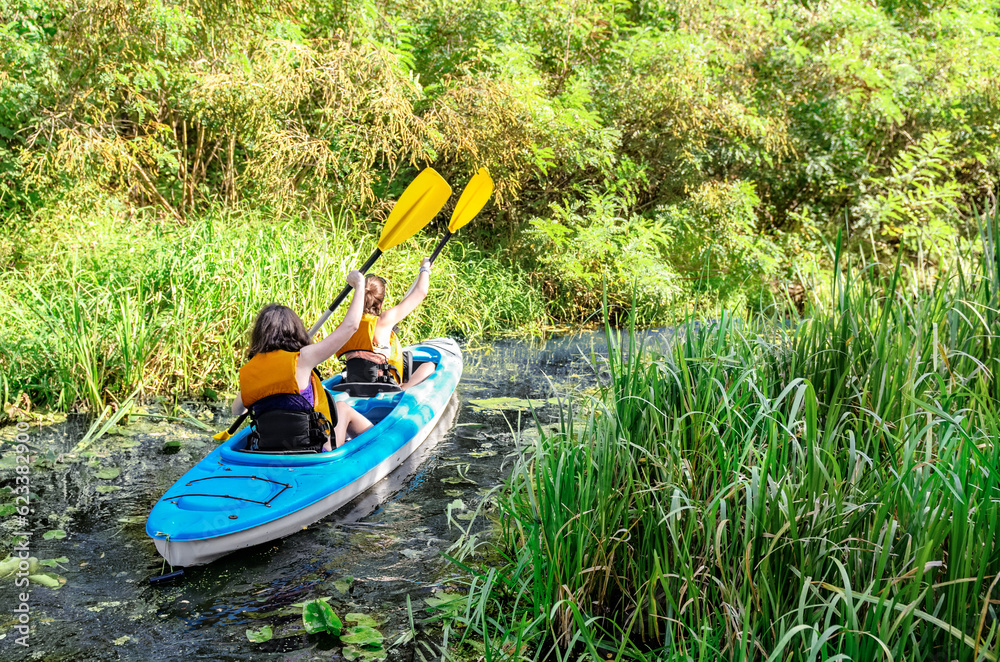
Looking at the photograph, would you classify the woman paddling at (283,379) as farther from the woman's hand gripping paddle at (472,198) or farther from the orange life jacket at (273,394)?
the woman's hand gripping paddle at (472,198)

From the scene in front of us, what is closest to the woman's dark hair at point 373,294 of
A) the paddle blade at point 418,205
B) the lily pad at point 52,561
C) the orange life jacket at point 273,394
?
the paddle blade at point 418,205

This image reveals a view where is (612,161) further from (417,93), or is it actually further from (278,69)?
(278,69)

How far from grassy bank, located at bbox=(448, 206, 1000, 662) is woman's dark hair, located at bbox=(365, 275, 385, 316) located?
204cm

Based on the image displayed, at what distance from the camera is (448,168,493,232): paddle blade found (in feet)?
17.0

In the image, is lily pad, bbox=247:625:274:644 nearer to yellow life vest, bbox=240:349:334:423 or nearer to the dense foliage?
yellow life vest, bbox=240:349:334:423

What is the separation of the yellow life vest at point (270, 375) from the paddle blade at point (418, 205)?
129 centimetres

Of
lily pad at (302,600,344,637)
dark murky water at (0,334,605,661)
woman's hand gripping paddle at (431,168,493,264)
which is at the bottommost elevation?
dark murky water at (0,334,605,661)

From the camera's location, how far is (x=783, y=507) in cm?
196

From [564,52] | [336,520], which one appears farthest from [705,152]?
[336,520]

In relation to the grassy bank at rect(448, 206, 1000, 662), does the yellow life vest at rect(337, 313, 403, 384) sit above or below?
below

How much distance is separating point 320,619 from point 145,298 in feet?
11.0

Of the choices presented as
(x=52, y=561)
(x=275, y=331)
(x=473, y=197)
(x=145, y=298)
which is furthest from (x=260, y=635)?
(x=473, y=197)

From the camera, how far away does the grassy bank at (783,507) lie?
1.72m

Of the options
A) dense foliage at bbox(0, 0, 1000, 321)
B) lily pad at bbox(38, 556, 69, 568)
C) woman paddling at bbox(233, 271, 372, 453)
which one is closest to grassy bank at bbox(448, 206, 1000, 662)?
woman paddling at bbox(233, 271, 372, 453)
